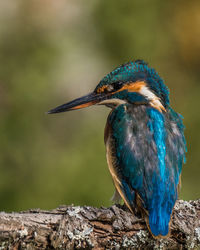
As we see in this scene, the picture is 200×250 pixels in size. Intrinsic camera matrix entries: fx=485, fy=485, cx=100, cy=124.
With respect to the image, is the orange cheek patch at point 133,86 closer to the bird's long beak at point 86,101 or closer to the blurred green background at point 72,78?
the bird's long beak at point 86,101

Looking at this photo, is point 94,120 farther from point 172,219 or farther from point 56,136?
point 172,219

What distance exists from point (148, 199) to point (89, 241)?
0.46 meters

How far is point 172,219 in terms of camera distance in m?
3.12

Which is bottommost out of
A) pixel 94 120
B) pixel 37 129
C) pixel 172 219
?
pixel 172 219

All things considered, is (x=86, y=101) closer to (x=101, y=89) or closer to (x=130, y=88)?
(x=101, y=89)

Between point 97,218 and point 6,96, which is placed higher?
point 6,96

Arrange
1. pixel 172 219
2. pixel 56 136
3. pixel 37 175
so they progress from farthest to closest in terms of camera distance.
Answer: pixel 56 136 → pixel 37 175 → pixel 172 219

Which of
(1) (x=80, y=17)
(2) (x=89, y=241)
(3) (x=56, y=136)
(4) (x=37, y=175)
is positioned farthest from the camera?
(1) (x=80, y=17)

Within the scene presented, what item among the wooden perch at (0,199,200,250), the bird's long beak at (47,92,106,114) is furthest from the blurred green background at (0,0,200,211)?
the wooden perch at (0,199,200,250)

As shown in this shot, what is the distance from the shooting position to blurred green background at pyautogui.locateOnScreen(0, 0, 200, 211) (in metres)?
5.25

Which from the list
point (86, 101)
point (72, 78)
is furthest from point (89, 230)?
point (72, 78)

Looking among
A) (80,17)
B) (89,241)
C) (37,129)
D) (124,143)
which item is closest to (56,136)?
(37,129)

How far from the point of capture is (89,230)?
9.47 ft

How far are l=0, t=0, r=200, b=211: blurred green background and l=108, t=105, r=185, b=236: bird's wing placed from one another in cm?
187
